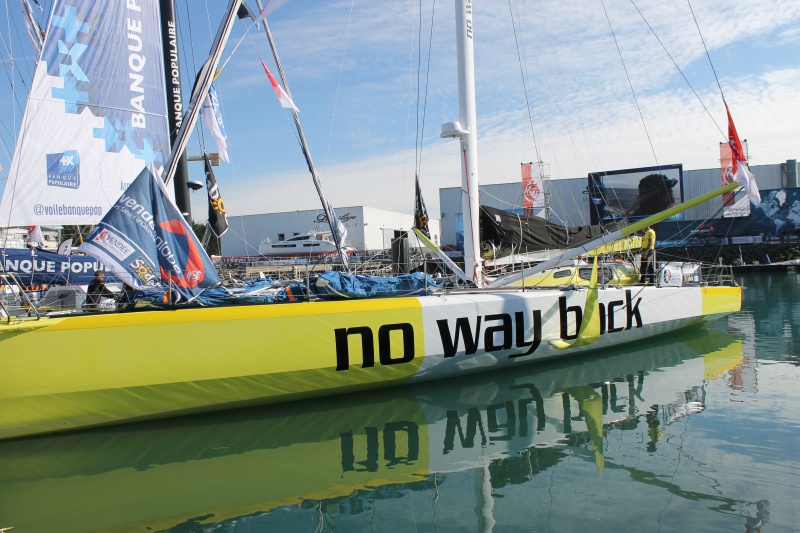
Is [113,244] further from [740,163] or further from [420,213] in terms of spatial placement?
[740,163]

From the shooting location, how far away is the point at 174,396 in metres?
6.02

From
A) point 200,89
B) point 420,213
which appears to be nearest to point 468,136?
point 420,213

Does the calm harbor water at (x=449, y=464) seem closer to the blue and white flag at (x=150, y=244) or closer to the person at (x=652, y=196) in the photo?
the blue and white flag at (x=150, y=244)

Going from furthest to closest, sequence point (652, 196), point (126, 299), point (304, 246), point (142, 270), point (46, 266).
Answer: point (652, 196)
point (304, 246)
point (46, 266)
point (126, 299)
point (142, 270)

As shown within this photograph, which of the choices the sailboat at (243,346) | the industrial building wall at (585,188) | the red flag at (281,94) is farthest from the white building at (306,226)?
the sailboat at (243,346)

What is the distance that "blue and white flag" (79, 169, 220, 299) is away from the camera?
19.4 ft

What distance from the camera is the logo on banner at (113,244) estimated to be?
5855 millimetres

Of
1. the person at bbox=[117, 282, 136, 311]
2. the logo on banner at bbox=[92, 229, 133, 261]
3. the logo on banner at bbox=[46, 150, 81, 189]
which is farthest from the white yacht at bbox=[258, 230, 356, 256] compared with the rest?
the logo on banner at bbox=[92, 229, 133, 261]

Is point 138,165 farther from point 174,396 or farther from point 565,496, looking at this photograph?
point 565,496

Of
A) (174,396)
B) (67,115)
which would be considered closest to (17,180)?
(67,115)

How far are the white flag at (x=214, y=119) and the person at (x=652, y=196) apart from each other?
117 ft

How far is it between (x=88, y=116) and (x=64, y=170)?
784mm

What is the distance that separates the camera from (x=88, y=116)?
23.0 ft

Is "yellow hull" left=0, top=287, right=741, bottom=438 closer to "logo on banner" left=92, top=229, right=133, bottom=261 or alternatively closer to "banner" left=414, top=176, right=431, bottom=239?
"logo on banner" left=92, top=229, right=133, bottom=261
